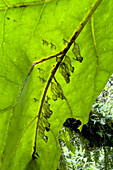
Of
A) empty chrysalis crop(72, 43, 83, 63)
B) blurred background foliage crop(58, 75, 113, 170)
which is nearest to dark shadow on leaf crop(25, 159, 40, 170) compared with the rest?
empty chrysalis crop(72, 43, 83, 63)

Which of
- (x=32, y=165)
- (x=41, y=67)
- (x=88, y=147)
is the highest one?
(x=88, y=147)

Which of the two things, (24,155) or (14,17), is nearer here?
(14,17)

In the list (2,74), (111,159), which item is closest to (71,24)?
(2,74)

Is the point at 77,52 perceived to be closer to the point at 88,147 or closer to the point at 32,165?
the point at 32,165

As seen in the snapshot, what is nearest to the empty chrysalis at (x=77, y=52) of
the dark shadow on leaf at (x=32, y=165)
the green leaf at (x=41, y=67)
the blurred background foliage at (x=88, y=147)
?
the green leaf at (x=41, y=67)

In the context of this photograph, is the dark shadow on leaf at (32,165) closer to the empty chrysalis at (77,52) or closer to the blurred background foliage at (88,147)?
the empty chrysalis at (77,52)

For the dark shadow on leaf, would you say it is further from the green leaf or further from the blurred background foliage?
the blurred background foliage

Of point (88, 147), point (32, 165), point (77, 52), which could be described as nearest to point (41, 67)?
point (77, 52)

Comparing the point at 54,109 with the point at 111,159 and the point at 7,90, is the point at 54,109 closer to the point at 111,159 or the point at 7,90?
the point at 7,90
